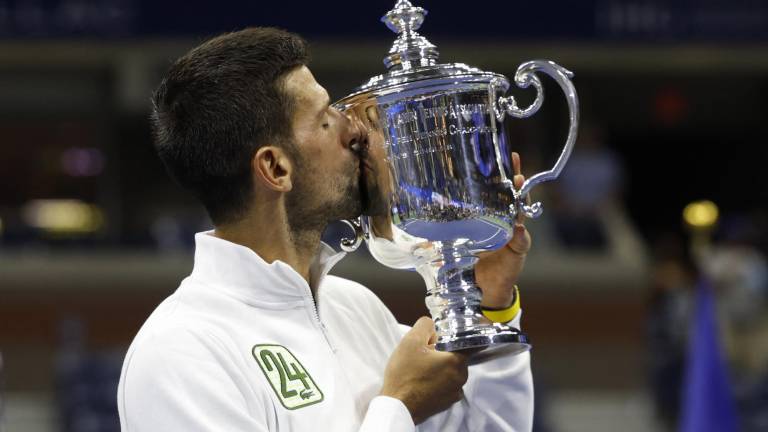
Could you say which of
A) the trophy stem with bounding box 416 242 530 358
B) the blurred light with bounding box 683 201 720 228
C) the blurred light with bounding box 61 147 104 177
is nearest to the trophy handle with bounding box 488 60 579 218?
the trophy stem with bounding box 416 242 530 358

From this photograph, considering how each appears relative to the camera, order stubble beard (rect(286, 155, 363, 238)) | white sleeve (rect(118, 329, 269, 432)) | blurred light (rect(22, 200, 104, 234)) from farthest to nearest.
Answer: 1. blurred light (rect(22, 200, 104, 234))
2. stubble beard (rect(286, 155, 363, 238))
3. white sleeve (rect(118, 329, 269, 432))

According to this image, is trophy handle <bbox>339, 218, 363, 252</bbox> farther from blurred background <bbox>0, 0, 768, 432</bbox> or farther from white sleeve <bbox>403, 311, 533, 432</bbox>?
blurred background <bbox>0, 0, 768, 432</bbox>

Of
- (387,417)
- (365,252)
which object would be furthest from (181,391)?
(365,252)

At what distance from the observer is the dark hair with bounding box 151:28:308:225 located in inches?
70.6

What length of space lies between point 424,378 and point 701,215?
9546 mm

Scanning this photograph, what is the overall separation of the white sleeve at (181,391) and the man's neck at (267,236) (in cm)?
21

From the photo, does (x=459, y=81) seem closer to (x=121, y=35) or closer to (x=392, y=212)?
(x=392, y=212)

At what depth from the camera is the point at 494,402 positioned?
2000mm

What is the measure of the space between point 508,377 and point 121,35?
551cm

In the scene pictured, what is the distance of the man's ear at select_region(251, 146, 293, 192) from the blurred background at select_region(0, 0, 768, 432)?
4.00m

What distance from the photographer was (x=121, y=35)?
23.3 feet

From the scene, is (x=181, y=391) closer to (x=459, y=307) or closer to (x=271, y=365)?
(x=271, y=365)

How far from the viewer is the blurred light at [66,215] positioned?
8531 millimetres

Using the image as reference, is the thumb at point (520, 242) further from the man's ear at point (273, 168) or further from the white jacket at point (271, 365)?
the man's ear at point (273, 168)
